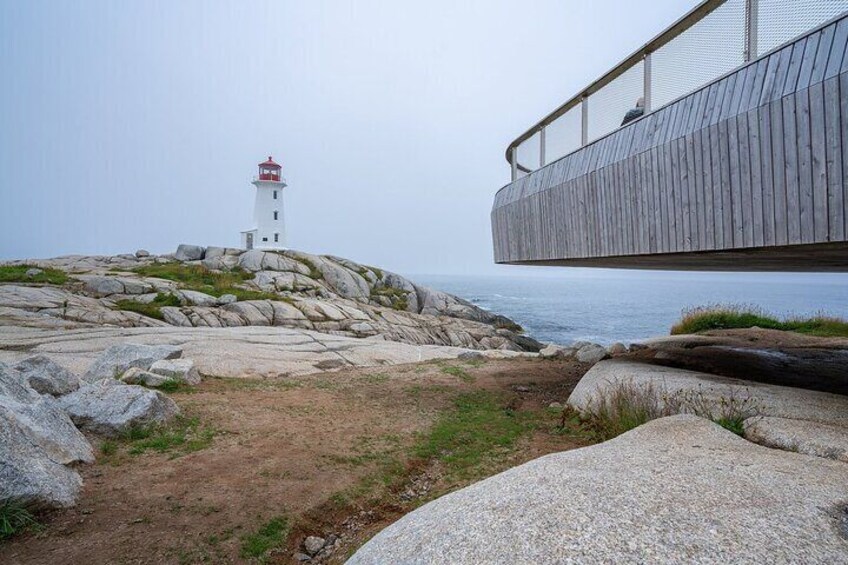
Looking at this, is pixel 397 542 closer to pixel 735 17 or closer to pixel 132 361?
pixel 735 17

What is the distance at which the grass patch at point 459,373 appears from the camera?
11.1 meters

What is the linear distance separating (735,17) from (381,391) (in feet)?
27.7

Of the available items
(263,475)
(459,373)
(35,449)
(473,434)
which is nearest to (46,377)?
(35,449)

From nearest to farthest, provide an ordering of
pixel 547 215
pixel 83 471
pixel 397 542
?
1. pixel 397 542
2. pixel 83 471
3. pixel 547 215

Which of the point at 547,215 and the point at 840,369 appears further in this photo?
the point at 547,215

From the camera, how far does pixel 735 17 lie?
595cm

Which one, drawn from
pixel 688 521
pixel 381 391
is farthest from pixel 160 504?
pixel 381 391

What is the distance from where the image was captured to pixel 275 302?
75.0 feet

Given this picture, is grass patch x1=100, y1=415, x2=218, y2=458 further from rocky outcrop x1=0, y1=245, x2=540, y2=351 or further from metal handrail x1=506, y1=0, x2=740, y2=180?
rocky outcrop x1=0, y1=245, x2=540, y2=351

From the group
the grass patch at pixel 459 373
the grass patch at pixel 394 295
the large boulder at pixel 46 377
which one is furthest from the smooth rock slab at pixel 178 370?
the grass patch at pixel 394 295

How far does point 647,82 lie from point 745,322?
13843mm

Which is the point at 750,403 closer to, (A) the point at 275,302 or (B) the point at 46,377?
(B) the point at 46,377

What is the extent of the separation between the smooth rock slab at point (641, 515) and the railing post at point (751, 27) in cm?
484

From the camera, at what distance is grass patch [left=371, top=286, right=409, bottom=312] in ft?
100
